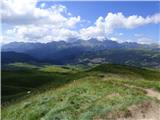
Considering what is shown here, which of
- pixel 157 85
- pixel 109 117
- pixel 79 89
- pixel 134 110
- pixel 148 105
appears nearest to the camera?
pixel 109 117

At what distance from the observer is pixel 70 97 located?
31094mm

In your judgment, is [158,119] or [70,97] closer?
[158,119]

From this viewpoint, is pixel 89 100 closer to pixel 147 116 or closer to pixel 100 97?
pixel 100 97

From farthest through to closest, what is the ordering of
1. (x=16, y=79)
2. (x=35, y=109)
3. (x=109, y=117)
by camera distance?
(x=16, y=79) < (x=35, y=109) < (x=109, y=117)

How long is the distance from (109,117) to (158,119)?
4.23m

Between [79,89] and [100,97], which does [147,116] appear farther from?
[79,89]

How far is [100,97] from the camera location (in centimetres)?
3069

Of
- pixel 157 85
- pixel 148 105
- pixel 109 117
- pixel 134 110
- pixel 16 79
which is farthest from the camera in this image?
pixel 16 79

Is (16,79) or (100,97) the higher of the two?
(100,97)

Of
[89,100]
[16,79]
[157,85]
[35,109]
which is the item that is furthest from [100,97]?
[16,79]

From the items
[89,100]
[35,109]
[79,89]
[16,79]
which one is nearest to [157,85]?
[79,89]

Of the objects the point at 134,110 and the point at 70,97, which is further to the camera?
the point at 70,97

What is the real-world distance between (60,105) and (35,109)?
2714 millimetres

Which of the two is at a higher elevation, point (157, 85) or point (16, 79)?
point (157, 85)
